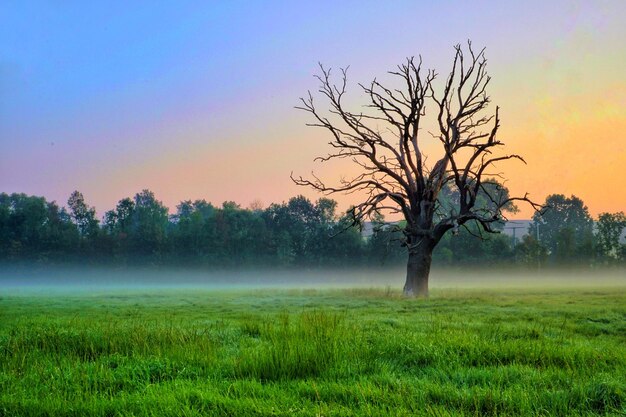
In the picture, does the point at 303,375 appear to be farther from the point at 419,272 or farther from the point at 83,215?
the point at 83,215

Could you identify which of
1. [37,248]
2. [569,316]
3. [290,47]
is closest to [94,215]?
[37,248]

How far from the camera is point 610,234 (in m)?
66.3

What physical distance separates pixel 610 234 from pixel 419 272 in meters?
48.7

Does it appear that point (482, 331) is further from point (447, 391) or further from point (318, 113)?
point (318, 113)

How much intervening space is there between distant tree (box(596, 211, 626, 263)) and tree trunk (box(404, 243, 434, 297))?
153 feet

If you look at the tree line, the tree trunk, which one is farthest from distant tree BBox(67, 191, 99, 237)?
the tree trunk

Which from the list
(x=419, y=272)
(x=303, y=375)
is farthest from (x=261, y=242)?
(x=303, y=375)

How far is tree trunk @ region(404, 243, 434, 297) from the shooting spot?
93.5 ft

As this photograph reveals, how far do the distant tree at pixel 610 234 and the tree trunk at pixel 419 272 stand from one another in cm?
4648

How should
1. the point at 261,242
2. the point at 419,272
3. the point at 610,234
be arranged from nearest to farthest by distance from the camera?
the point at 419,272 < the point at 610,234 < the point at 261,242

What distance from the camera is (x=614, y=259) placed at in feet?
212

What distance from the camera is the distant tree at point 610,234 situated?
65.2 metres

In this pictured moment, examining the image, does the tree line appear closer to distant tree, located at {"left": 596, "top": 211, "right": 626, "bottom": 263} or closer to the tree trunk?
distant tree, located at {"left": 596, "top": 211, "right": 626, "bottom": 263}

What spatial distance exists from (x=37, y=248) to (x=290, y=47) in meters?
53.9
